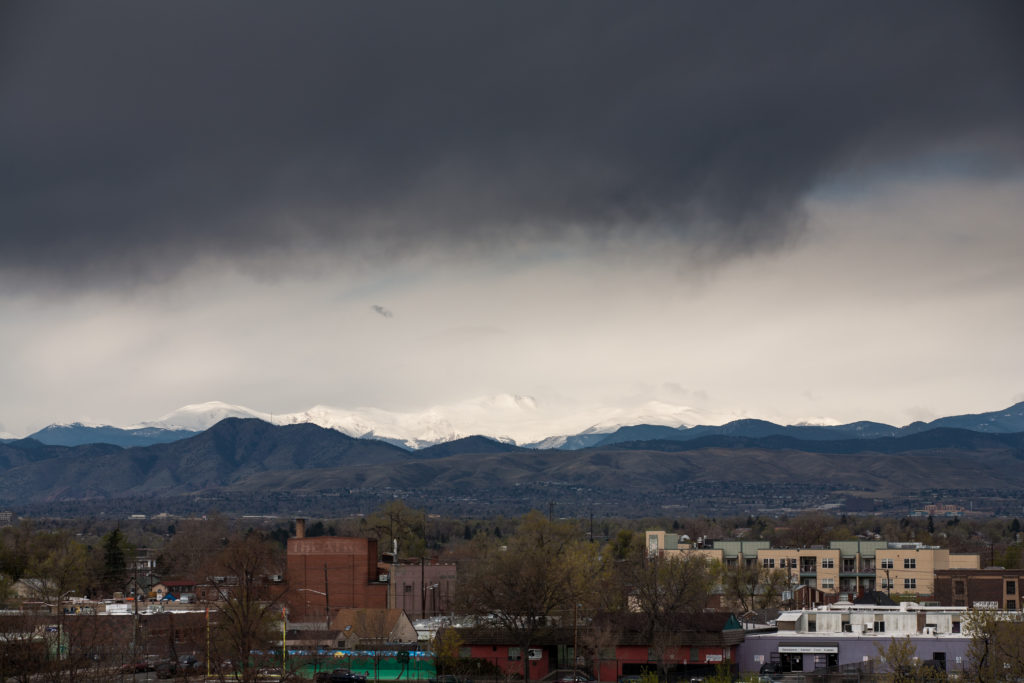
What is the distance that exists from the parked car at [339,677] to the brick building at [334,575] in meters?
46.4

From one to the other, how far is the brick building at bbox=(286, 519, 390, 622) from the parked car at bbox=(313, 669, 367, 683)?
46.4m

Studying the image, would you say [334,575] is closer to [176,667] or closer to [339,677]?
[176,667]

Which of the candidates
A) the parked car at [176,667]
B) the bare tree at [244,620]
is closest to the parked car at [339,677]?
the bare tree at [244,620]

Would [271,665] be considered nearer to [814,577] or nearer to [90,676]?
[90,676]

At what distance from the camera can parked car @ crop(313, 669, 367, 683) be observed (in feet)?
306

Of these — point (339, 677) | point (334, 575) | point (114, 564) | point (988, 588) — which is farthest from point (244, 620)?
point (114, 564)

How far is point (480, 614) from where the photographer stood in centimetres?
10875

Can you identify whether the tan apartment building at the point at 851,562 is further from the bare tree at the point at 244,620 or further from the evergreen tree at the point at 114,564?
the evergreen tree at the point at 114,564

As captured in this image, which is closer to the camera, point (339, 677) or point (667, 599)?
point (339, 677)

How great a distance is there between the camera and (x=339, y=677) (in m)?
94.2

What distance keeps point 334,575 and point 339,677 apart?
51.6 metres

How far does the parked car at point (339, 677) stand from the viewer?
93.2m

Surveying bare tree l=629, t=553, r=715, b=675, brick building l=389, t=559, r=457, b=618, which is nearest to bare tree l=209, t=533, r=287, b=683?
brick building l=389, t=559, r=457, b=618

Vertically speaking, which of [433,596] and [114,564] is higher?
[114,564]
